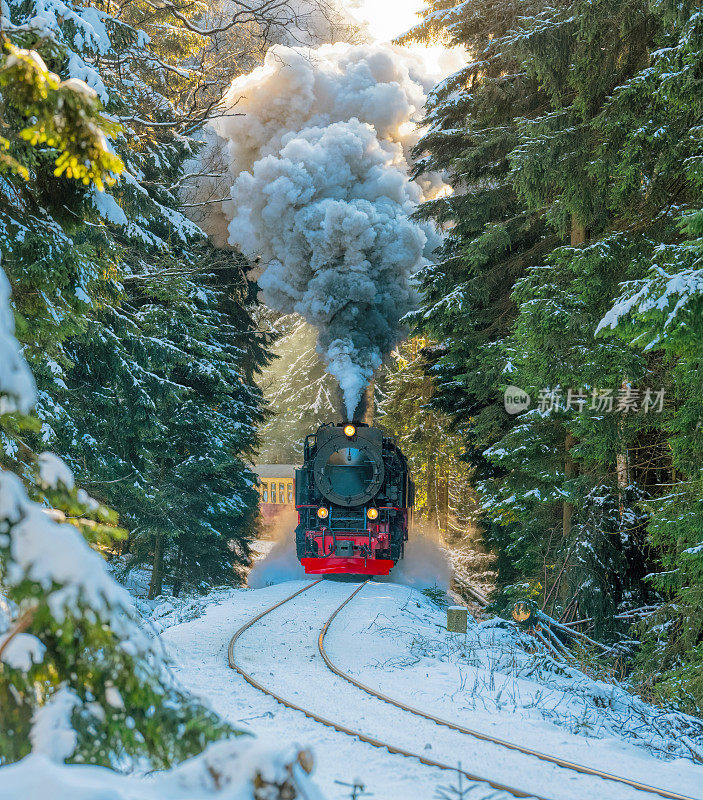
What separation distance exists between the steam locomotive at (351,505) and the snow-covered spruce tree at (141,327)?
2.42 m

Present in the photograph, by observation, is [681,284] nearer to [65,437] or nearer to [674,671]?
[674,671]

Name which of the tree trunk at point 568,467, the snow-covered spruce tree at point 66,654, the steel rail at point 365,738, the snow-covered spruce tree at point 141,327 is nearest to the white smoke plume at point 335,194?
the snow-covered spruce tree at point 141,327

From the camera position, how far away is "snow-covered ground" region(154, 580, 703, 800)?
16.3ft

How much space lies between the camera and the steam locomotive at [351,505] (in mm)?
16984

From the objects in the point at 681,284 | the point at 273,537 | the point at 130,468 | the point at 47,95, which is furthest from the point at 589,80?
the point at 273,537

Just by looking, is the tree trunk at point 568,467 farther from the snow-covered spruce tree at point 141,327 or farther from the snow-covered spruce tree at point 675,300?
the snow-covered spruce tree at point 141,327

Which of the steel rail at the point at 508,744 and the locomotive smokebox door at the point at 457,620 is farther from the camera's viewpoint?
the locomotive smokebox door at the point at 457,620

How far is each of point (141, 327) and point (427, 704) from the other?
8769 millimetres

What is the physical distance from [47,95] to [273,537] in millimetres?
46126

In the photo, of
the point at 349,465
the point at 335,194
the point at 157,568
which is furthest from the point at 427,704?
the point at 335,194

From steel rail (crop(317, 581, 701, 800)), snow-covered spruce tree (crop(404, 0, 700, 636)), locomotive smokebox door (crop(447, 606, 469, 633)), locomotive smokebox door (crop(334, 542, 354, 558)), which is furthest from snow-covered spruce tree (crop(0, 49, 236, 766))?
locomotive smokebox door (crop(334, 542, 354, 558))

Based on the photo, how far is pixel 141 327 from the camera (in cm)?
1261

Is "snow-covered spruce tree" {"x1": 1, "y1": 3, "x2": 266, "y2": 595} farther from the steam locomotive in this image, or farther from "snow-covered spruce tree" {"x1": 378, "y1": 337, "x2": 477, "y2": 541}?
"snow-covered spruce tree" {"x1": 378, "y1": 337, "x2": 477, "y2": 541}

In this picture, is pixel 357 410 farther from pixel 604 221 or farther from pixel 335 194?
pixel 604 221
